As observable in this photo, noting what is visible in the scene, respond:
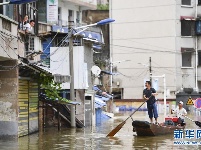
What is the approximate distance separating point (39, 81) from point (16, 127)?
14.7 ft

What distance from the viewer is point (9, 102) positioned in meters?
22.9

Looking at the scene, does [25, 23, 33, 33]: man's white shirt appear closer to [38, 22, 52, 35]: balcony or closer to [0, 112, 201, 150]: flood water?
[0, 112, 201, 150]: flood water

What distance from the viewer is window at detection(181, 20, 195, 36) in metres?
61.8

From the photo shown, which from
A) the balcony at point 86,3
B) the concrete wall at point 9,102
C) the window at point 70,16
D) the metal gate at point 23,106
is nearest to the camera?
the concrete wall at point 9,102

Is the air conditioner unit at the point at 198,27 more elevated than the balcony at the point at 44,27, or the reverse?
the air conditioner unit at the point at 198,27

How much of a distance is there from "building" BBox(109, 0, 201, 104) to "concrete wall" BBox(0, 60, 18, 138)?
37772 mm

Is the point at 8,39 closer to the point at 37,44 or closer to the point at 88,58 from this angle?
the point at 37,44

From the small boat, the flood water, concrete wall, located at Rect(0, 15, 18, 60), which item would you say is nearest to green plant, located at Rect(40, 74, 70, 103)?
the flood water

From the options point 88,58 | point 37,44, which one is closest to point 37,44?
point 37,44

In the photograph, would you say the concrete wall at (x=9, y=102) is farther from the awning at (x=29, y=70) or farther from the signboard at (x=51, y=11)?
the signboard at (x=51, y=11)

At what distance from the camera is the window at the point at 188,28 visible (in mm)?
61781

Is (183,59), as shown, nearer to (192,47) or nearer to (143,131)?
(192,47)

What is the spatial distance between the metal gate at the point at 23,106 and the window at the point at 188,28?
3858cm

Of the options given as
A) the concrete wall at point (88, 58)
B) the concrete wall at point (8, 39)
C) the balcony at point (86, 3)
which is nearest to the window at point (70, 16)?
the balcony at point (86, 3)
